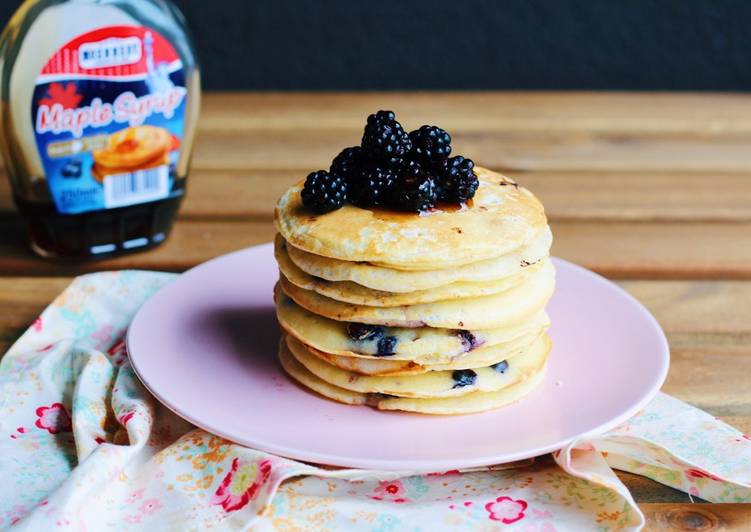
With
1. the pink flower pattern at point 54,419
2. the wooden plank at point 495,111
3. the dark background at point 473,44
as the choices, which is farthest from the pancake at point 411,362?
the dark background at point 473,44

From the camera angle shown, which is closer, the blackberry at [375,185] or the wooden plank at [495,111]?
the blackberry at [375,185]

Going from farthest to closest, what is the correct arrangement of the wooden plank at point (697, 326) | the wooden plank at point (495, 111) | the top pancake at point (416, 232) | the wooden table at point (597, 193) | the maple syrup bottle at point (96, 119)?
1. the wooden plank at point (495, 111)
2. the maple syrup bottle at point (96, 119)
3. the wooden table at point (597, 193)
4. the wooden plank at point (697, 326)
5. the top pancake at point (416, 232)

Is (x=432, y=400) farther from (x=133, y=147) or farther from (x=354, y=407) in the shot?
(x=133, y=147)

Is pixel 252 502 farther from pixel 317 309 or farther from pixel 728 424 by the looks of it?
pixel 728 424

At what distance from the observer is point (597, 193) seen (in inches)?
89.0

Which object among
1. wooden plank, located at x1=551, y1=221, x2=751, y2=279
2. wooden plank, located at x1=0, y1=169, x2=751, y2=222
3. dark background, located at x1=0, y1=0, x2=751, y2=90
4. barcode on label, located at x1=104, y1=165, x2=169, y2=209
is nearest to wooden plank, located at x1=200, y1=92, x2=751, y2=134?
dark background, located at x1=0, y1=0, x2=751, y2=90

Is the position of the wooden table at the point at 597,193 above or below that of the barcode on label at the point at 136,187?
below

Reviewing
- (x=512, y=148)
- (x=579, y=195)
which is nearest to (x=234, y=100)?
(x=512, y=148)

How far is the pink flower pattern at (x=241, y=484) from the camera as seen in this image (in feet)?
3.76

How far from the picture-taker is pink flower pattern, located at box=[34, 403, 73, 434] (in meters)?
1.33

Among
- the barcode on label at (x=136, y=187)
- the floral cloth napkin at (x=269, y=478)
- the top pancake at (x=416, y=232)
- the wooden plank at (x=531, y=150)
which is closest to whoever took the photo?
the floral cloth napkin at (x=269, y=478)

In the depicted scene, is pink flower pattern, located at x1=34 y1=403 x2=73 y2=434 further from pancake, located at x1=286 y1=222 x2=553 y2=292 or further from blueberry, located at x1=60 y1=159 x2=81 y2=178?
blueberry, located at x1=60 y1=159 x2=81 y2=178

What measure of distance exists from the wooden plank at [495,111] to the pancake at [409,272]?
1391mm

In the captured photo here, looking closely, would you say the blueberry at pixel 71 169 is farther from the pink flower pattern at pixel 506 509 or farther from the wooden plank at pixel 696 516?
the wooden plank at pixel 696 516
